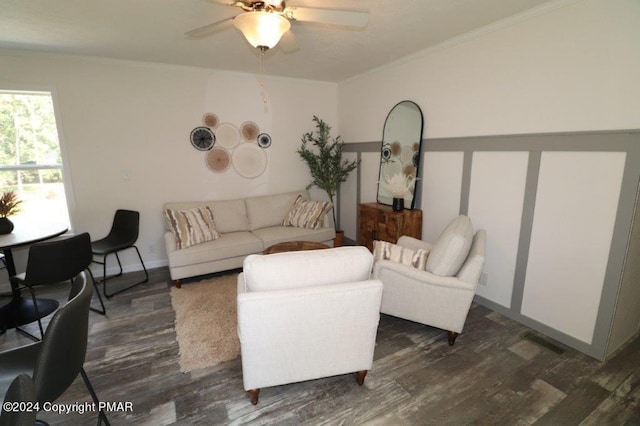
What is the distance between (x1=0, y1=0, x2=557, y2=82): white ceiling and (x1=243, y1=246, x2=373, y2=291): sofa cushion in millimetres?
1783

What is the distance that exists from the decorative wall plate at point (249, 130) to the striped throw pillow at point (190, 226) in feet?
4.08

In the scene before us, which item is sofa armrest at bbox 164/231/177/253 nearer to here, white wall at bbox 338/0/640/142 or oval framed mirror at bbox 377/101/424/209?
oval framed mirror at bbox 377/101/424/209

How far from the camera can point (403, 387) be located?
1918mm

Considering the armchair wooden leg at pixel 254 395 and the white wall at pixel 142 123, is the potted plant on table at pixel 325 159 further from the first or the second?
the armchair wooden leg at pixel 254 395

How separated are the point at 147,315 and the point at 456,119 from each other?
137 inches

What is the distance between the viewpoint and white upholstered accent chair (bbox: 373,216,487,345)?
2148 millimetres

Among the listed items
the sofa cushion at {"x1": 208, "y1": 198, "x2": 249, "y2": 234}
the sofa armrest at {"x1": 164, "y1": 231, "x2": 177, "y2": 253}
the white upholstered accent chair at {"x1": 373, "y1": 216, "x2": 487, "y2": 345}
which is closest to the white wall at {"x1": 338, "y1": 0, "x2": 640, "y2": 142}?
the white upholstered accent chair at {"x1": 373, "y1": 216, "x2": 487, "y2": 345}

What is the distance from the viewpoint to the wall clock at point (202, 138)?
3.92 m

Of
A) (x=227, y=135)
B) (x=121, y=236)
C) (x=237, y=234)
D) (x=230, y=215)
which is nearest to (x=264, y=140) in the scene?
(x=227, y=135)

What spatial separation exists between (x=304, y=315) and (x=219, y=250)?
2.11 meters

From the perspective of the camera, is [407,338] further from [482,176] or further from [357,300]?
[482,176]

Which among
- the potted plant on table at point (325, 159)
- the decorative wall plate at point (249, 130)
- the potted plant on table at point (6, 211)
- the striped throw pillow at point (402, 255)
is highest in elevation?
the decorative wall plate at point (249, 130)

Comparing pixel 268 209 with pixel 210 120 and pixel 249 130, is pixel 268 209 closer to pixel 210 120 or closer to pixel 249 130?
pixel 249 130

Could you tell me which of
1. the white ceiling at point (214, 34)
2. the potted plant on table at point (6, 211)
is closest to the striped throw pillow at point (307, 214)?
the white ceiling at point (214, 34)
